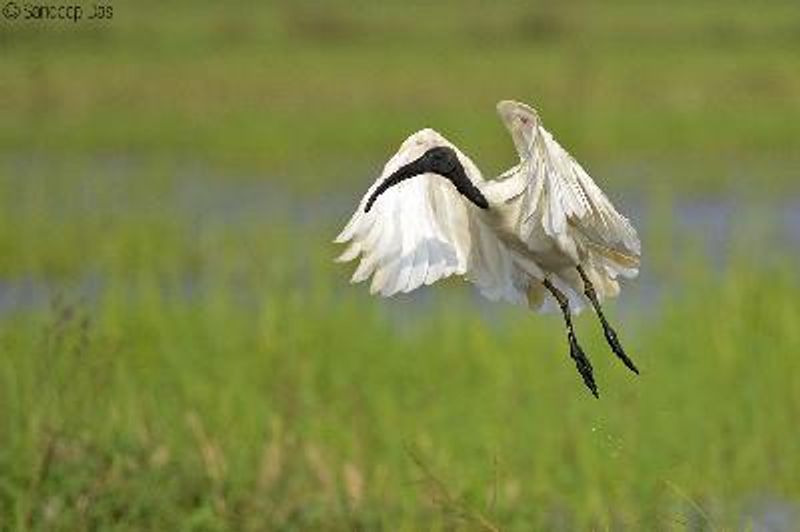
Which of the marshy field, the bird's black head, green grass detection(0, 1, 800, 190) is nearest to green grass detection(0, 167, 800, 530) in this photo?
the marshy field

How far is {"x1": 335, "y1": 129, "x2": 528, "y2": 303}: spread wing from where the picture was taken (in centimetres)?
423

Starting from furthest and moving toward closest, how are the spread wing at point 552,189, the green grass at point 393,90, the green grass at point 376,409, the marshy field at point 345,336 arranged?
the green grass at point 393,90 < the marshy field at point 345,336 < the green grass at point 376,409 < the spread wing at point 552,189

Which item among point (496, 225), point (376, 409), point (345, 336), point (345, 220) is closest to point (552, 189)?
point (496, 225)

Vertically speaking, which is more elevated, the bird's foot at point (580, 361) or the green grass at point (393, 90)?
the green grass at point (393, 90)

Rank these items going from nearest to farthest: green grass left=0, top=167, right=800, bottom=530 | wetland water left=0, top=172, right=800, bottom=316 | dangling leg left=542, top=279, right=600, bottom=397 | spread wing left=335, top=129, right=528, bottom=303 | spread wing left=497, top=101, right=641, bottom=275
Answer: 1. spread wing left=497, top=101, right=641, bottom=275
2. spread wing left=335, top=129, right=528, bottom=303
3. dangling leg left=542, top=279, right=600, bottom=397
4. green grass left=0, top=167, right=800, bottom=530
5. wetland water left=0, top=172, right=800, bottom=316

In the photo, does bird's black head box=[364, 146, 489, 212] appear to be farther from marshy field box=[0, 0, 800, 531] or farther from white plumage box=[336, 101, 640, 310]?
marshy field box=[0, 0, 800, 531]

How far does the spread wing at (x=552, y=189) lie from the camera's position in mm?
4051

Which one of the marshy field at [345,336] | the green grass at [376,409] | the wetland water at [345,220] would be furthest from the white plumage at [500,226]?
the wetland water at [345,220]

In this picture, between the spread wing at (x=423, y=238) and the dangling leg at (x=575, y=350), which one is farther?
the dangling leg at (x=575, y=350)

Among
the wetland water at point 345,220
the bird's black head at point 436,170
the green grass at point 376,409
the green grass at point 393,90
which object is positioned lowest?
the green grass at point 376,409

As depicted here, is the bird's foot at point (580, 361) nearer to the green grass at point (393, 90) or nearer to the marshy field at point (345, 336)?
the marshy field at point (345, 336)

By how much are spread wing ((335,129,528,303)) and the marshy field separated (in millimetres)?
380

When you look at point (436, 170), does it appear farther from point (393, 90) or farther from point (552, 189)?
point (393, 90)

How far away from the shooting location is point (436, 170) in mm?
4246
